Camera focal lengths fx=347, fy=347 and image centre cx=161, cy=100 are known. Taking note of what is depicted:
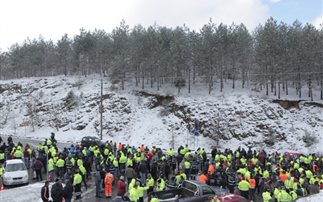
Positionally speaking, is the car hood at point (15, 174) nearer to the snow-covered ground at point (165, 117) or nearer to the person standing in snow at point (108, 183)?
the person standing in snow at point (108, 183)

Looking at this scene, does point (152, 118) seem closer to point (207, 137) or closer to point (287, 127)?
point (207, 137)

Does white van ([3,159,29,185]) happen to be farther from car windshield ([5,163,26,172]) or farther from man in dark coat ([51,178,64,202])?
man in dark coat ([51,178,64,202])

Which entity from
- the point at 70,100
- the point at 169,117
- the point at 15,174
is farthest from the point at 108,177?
the point at 70,100

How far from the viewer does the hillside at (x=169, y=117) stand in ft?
149

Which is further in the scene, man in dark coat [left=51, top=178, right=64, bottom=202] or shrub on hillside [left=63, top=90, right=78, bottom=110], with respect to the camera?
shrub on hillside [left=63, top=90, right=78, bottom=110]

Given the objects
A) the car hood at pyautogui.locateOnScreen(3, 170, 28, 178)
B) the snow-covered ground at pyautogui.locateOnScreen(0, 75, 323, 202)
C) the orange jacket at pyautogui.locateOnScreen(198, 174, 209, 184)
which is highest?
the snow-covered ground at pyautogui.locateOnScreen(0, 75, 323, 202)

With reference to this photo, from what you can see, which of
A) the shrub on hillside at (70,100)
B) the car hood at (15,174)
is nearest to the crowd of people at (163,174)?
the car hood at (15,174)

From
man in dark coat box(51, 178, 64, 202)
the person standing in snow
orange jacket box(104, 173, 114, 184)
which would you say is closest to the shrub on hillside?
the person standing in snow

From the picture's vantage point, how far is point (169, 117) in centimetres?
5112

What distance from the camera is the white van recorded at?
21.2 meters

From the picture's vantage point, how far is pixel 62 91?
64.9 meters

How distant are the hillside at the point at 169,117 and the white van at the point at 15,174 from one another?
24788mm

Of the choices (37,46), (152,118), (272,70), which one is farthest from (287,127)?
(37,46)

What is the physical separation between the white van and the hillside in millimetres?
24788
